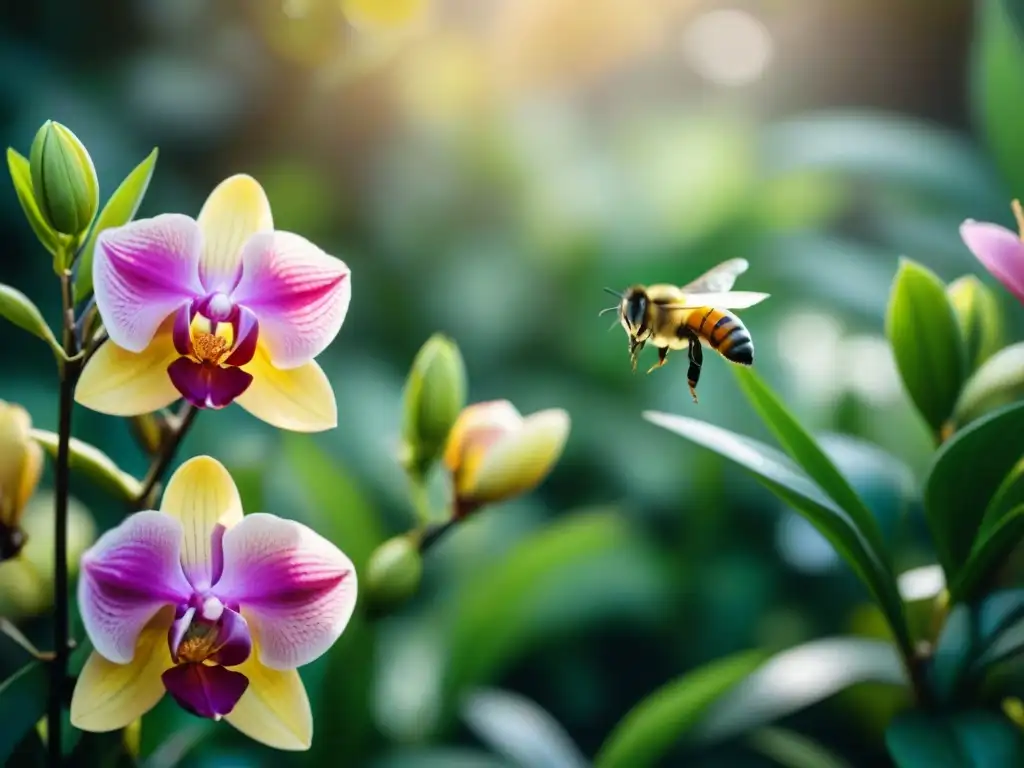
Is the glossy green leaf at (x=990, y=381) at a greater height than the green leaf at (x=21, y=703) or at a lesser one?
greater

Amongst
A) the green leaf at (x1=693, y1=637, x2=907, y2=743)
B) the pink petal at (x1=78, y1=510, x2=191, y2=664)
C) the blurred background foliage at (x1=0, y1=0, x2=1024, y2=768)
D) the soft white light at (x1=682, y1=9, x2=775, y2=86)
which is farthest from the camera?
the soft white light at (x1=682, y1=9, x2=775, y2=86)

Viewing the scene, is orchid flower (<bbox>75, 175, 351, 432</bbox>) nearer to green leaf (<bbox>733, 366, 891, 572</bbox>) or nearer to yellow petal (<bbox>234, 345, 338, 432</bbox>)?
yellow petal (<bbox>234, 345, 338, 432</bbox>)

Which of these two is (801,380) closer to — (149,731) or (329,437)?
(329,437)

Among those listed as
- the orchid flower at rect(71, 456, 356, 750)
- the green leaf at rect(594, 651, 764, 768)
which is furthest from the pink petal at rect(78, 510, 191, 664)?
the green leaf at rect(594, 651, 764, 768)

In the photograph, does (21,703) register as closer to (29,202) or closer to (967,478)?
(29,202)

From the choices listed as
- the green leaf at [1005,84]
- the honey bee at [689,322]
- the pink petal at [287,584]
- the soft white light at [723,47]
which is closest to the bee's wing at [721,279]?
the honey bee at [689,322]

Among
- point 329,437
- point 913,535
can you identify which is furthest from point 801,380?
point 329,437

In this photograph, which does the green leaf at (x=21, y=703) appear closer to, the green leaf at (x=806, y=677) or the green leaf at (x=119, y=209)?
the green leaf at (x=119, y=209)
